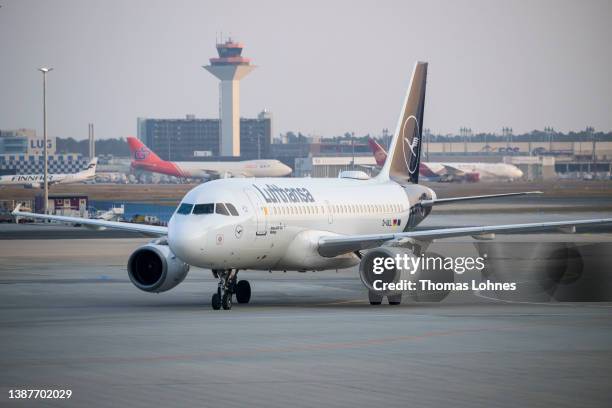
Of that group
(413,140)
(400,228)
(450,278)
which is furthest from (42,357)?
(413,140)

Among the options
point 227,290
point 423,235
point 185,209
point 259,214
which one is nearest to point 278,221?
point 259,214

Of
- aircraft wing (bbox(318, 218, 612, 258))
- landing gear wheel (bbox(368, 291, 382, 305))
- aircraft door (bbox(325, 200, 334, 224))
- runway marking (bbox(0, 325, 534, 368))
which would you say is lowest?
landing gear wheel (bbox(368, 291, 382, 305))

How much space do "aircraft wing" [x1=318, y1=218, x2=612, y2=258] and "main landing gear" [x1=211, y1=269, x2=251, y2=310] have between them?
9.81 feet

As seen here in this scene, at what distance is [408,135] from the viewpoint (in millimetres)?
49531

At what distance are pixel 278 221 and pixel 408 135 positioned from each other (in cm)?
1318

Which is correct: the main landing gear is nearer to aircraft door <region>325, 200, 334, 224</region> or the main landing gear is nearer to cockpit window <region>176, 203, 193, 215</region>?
cockpit window <region>176, 203, 193, 215</region>

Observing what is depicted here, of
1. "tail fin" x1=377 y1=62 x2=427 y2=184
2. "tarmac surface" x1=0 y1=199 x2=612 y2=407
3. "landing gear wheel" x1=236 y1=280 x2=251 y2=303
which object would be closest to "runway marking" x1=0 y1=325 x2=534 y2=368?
"tarmac surface" x1=0 y1=199 x2=612 y2=407

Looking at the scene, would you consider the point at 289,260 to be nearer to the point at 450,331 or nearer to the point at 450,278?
the point at 450,278

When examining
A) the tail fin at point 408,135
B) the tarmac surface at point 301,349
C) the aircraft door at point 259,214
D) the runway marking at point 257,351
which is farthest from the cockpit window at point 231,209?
the tail fin at point 408,135

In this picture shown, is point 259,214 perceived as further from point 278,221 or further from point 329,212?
point 329,212

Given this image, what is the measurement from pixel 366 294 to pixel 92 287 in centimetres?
1022

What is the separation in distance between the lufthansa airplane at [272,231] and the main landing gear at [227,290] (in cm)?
3

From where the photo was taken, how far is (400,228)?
46750 mm

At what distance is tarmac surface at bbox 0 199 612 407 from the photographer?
19.6 meters
